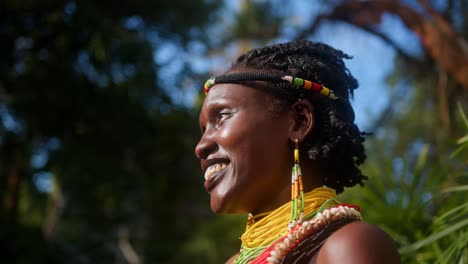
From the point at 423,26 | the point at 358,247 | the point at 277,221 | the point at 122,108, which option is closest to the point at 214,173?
the point at 277,221

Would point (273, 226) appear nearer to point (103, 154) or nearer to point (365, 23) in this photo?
point (365, 23)

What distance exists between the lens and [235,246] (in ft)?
40.9

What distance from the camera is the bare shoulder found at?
5.72 ft

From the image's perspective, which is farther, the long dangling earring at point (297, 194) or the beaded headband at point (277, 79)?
the beaded headband at point (277, 79)

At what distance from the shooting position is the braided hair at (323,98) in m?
2.20

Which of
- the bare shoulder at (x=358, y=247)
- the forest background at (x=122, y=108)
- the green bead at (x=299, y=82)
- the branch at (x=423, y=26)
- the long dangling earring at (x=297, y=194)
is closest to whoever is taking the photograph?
the bare shoulder at (x=358, y=247)

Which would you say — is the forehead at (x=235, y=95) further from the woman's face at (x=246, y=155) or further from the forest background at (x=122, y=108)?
the forest background at (x=122, y=108)

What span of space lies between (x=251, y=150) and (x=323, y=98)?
0.32m

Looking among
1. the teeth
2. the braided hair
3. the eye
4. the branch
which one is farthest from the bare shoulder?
the branch

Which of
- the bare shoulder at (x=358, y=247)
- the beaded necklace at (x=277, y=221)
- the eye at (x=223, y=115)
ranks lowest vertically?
the bare shoulder at (x=358, y=247)

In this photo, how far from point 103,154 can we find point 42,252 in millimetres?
1988

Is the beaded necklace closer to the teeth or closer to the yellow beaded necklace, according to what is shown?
the yellow beaded necklace

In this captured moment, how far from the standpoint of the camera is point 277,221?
216 centimetres

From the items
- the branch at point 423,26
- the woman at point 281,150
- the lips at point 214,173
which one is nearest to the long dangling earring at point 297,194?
the woman at point 281,150
